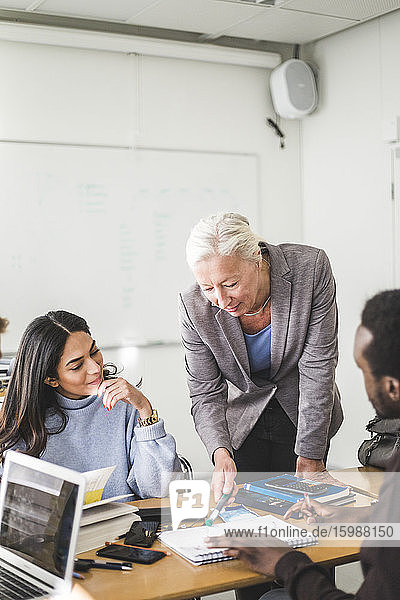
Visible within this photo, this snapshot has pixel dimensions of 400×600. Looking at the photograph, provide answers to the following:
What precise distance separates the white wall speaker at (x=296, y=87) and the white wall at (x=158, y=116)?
186mm

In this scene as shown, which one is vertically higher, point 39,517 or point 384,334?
point 384,334

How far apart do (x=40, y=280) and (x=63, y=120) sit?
0.87 meters

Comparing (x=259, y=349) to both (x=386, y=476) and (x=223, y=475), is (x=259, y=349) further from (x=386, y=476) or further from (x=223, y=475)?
(x=386, y=476)

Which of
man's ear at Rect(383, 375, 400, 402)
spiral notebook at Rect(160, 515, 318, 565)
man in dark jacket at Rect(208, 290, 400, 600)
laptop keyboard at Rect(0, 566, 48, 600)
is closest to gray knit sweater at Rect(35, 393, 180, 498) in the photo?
spiral notebook at Rect(160, 515, 318, 565)

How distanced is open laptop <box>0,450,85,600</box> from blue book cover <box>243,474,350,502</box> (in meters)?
0.67

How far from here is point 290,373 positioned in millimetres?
2500

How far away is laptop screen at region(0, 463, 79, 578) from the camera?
1546 mm

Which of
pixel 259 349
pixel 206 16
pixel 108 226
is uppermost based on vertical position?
pixel 206 16

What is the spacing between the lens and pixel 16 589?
1.56m

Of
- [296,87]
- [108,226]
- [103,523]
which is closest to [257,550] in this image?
→ [103,523]

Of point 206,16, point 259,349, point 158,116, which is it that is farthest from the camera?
point 158,116

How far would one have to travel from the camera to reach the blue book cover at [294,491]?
6.54 ft

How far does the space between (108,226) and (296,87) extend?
141 cm

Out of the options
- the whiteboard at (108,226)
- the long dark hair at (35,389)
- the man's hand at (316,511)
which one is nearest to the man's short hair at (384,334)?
the man's hand at (316,511)
